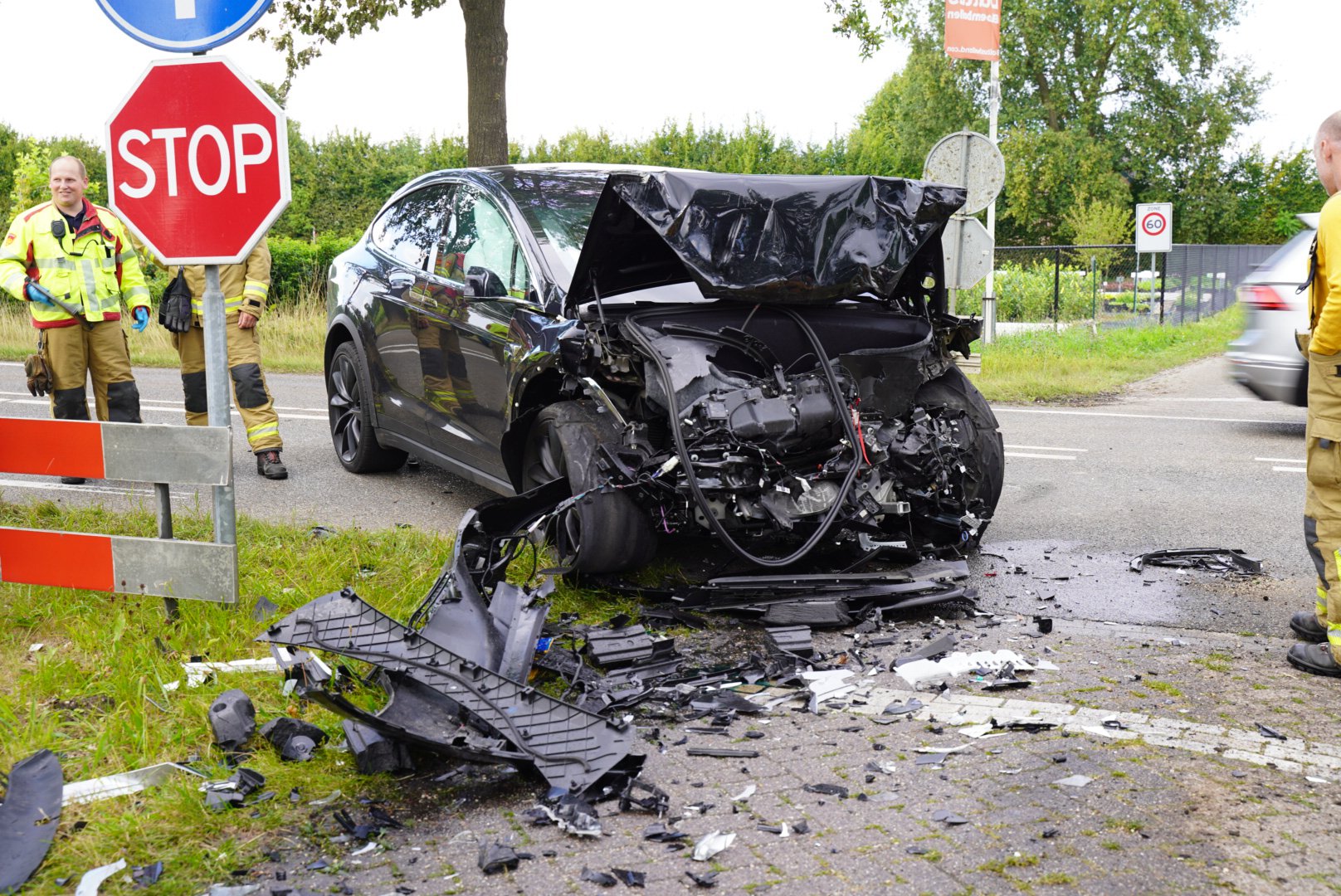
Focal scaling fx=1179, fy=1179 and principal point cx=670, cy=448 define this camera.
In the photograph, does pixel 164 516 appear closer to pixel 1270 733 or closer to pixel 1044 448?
pixel 1270 733

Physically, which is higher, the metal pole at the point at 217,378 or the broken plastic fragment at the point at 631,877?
the metal pole at the point at 217,378

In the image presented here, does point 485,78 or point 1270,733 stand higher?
point 485,78

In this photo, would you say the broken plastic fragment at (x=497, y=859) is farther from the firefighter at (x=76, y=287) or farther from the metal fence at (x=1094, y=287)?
the metal fence at (x=1094, y=287)

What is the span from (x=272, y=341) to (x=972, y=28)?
1050 centimetres

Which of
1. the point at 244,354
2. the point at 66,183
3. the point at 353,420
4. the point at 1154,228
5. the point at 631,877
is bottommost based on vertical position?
the point at 631,877

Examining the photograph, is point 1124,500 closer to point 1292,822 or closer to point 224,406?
point 1292,822

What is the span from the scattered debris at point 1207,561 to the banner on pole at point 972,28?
9.42 metres

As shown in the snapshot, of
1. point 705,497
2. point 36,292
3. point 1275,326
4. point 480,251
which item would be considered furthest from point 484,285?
point 1275,326

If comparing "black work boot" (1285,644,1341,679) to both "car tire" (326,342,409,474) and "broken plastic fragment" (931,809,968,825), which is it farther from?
"car tire" (326,342,409,474)

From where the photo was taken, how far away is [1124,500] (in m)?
7.19

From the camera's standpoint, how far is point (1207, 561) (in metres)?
5.78

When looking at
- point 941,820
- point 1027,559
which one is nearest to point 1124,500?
point 1027,559

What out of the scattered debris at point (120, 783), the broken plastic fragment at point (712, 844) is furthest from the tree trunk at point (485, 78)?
the broken plastic fragment at point (712, 844)

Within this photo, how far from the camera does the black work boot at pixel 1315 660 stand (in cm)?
420
